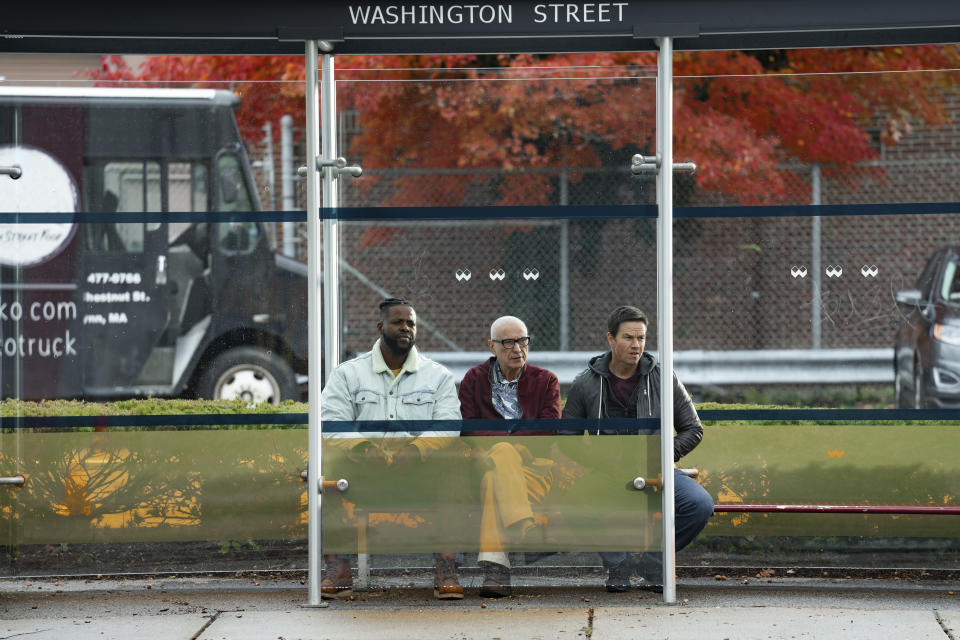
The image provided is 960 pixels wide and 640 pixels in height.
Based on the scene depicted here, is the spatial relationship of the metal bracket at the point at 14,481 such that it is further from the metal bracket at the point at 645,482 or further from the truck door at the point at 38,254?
the metal bracket at the point at 645,482

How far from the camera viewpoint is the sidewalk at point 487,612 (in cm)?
534

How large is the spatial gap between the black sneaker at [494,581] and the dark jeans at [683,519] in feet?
1.60

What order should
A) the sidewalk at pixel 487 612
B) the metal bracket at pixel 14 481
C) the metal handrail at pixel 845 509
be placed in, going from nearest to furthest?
the sidewalk at pixel 487 612 → the metal handrail at pixel 845 509 → the metal bracket at pixel 14 481

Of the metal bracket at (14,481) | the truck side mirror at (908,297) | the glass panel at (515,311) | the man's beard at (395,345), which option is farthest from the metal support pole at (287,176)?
the truck side mirror at (908,297)

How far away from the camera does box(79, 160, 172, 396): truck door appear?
21.1ft

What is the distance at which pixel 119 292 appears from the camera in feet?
21.3

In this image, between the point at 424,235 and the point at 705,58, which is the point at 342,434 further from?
the point at 705,58

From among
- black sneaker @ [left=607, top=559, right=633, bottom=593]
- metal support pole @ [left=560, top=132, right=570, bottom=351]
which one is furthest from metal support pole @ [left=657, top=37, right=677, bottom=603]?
metal support pole @ [left=560, top=132, right=570, bottom=351]

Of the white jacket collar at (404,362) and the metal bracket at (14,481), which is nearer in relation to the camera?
the white jacket collar at (404,362)

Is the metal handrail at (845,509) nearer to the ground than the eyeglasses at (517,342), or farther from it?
nearer to the ground

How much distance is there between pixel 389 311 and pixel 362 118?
941 millimetres

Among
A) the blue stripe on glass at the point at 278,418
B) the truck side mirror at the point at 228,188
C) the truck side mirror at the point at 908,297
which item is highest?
the truck side mirror at the point at 228,188

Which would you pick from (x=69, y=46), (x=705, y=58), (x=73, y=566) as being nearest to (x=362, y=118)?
(x=69, y=46)

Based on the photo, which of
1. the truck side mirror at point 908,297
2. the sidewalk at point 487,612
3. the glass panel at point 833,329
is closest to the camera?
the sidewalk at point 487,612
